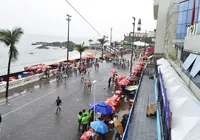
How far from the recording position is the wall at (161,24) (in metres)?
40.1

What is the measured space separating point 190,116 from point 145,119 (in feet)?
21.0

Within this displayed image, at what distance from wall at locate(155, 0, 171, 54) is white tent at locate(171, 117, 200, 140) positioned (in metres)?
33.9

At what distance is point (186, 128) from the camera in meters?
7.16

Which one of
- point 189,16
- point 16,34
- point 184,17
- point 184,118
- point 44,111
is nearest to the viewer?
point 184,118

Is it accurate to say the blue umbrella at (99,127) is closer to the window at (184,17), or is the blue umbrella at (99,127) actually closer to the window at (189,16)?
the window at (189,16)

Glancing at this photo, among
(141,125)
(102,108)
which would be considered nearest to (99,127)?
(102,108)

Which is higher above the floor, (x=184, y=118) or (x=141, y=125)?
(x=184, y=118)

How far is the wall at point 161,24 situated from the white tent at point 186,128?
3393 centimetres

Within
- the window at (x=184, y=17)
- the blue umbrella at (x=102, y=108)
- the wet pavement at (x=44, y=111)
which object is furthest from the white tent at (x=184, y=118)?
the window at (x=184, y=17)

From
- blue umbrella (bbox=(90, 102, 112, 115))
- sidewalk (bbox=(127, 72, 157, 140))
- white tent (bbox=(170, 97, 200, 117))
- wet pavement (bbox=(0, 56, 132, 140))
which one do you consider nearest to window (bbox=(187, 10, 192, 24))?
sidewalk (bbox=(127, 72, 157, 140))

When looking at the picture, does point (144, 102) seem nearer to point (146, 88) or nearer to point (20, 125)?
point (146, 88)

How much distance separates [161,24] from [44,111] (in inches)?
1183

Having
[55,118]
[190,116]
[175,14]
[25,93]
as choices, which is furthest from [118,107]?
[175,14]

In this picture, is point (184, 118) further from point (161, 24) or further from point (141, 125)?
point (161, 24)
